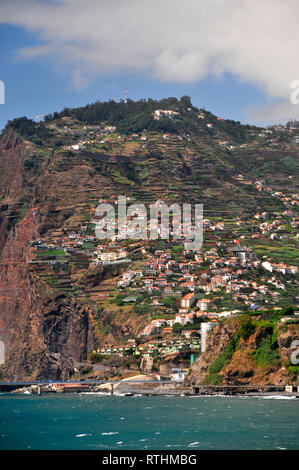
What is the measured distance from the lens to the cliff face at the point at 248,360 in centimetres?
9606

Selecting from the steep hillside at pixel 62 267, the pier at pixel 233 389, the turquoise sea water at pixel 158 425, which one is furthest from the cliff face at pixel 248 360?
the steep hillside at pixel 62 267

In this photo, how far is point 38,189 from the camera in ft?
610

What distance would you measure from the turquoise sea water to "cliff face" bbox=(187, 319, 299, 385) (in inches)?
183

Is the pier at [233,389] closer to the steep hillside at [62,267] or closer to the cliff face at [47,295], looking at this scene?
the steep hillside at [62,267]

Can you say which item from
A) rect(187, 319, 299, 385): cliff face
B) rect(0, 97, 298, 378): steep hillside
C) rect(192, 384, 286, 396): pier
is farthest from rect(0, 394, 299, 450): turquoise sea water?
rect(0, 97, 298, 378): steep hillside

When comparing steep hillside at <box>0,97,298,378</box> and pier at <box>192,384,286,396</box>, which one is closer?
pier at <box>192,384,286,396</box>

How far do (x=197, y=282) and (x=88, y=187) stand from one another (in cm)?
4431

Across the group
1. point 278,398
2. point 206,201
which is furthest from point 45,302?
point 278,398

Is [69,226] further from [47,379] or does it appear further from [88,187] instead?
[47,379]

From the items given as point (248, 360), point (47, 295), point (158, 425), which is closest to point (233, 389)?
point (248, 360)

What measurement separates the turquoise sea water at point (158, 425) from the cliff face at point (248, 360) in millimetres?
4660

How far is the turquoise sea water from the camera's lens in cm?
5794

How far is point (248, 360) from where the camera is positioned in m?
99.6

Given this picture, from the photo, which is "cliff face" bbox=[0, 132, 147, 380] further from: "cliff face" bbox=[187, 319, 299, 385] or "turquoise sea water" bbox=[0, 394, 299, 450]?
"turquoise sea water" bbox=[0, 394, 299, 450]
